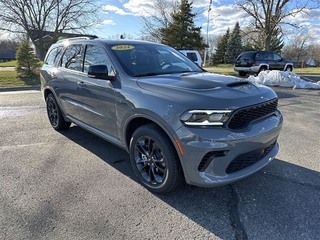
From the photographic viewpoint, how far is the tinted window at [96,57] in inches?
129

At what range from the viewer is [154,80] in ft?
9.23

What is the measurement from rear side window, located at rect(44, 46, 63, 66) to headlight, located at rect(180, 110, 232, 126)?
3.50 metres

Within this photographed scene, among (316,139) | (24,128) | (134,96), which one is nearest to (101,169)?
(134,96)

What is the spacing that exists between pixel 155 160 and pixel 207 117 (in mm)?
867

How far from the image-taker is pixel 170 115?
2359 mm

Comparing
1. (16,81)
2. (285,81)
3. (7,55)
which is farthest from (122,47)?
(7,55)

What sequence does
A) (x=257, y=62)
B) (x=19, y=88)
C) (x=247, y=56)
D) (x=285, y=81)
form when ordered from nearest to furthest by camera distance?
1. (x=19, y=88)
2. (x=285, y=81)
3. (x=257, y=62)
4. (x=247, y=56)

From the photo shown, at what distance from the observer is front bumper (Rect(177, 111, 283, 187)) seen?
2189 millimetres

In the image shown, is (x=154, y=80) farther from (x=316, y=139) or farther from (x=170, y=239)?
(x=316, y=139)

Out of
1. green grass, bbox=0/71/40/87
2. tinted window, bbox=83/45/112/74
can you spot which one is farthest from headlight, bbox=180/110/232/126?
green grass, bbox=0/71/40/87

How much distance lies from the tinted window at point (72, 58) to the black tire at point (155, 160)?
187 cm

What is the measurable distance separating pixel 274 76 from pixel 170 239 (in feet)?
40.9

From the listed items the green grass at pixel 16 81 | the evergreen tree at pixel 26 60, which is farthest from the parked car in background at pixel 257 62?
the evergreen tree at pixel 26 60

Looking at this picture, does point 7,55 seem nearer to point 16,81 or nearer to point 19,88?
point 16,81
